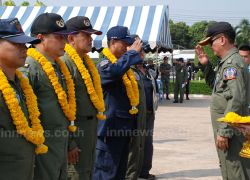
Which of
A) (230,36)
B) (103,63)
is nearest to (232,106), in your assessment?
(230,36)

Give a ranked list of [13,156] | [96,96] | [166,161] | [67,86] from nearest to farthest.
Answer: [13,156] < [67,86] < [96,96] < [166,161]

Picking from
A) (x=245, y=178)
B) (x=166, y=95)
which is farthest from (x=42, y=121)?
(x=166, y=95)

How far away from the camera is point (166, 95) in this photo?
1898 centimetres

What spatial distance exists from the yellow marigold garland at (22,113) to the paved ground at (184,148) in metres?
3.39

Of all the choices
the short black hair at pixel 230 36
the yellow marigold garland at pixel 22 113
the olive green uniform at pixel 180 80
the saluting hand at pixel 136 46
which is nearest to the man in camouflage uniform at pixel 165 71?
the olive green uniform at pixel 180 80

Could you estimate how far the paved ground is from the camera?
6.50m

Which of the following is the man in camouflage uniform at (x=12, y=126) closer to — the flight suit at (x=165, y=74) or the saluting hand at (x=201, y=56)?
the saluting hand at (x=201, y=56)

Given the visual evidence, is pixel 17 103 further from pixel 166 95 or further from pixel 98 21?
pixel 166 95

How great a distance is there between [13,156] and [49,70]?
909 mm

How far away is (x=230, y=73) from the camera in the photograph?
4074mm

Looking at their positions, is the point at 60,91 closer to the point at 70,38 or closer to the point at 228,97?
the point at 70,38

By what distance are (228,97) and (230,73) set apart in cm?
22

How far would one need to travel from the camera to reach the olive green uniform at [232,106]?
4.01 meters

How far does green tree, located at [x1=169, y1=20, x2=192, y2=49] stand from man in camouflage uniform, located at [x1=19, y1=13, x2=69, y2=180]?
90742 mm
